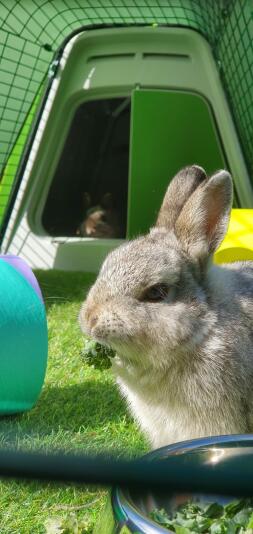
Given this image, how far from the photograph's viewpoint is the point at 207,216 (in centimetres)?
206

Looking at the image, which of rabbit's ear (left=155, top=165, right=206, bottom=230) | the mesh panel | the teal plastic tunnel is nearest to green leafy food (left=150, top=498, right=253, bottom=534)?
rabbit's ear (left=155, top=165, right=206, bottom=230)

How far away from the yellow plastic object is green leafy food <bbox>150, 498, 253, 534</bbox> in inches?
56.3

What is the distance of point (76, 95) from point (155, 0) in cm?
88

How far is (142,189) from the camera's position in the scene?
188 inches

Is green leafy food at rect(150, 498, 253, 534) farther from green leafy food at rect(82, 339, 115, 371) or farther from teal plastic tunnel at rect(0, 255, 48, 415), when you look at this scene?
teal plastic tunnel at rect(0, 255, 48, 415)

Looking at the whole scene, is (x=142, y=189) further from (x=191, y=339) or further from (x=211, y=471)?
(x=211, y=471)

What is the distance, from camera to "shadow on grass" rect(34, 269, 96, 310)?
3.96 meters

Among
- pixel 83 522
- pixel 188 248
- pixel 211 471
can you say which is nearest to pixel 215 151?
pixel 188 248

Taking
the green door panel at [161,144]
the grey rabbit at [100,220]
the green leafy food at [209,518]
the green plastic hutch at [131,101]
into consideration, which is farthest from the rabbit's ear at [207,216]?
the grey rabbit at [100,220]

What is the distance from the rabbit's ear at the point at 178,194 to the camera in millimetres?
2246

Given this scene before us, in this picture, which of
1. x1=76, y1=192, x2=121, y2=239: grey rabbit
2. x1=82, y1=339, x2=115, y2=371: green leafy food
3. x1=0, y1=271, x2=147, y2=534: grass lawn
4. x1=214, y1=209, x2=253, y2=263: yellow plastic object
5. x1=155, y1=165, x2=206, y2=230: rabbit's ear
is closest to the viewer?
x1=0, y1=271, x2=147, y2=534: grass lawn

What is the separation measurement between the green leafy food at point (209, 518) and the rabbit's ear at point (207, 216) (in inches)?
29.2

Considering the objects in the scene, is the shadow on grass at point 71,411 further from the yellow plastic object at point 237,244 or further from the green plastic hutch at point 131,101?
the green plastic hutch at point 131,101

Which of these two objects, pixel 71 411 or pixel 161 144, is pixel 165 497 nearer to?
pixel 71 411
